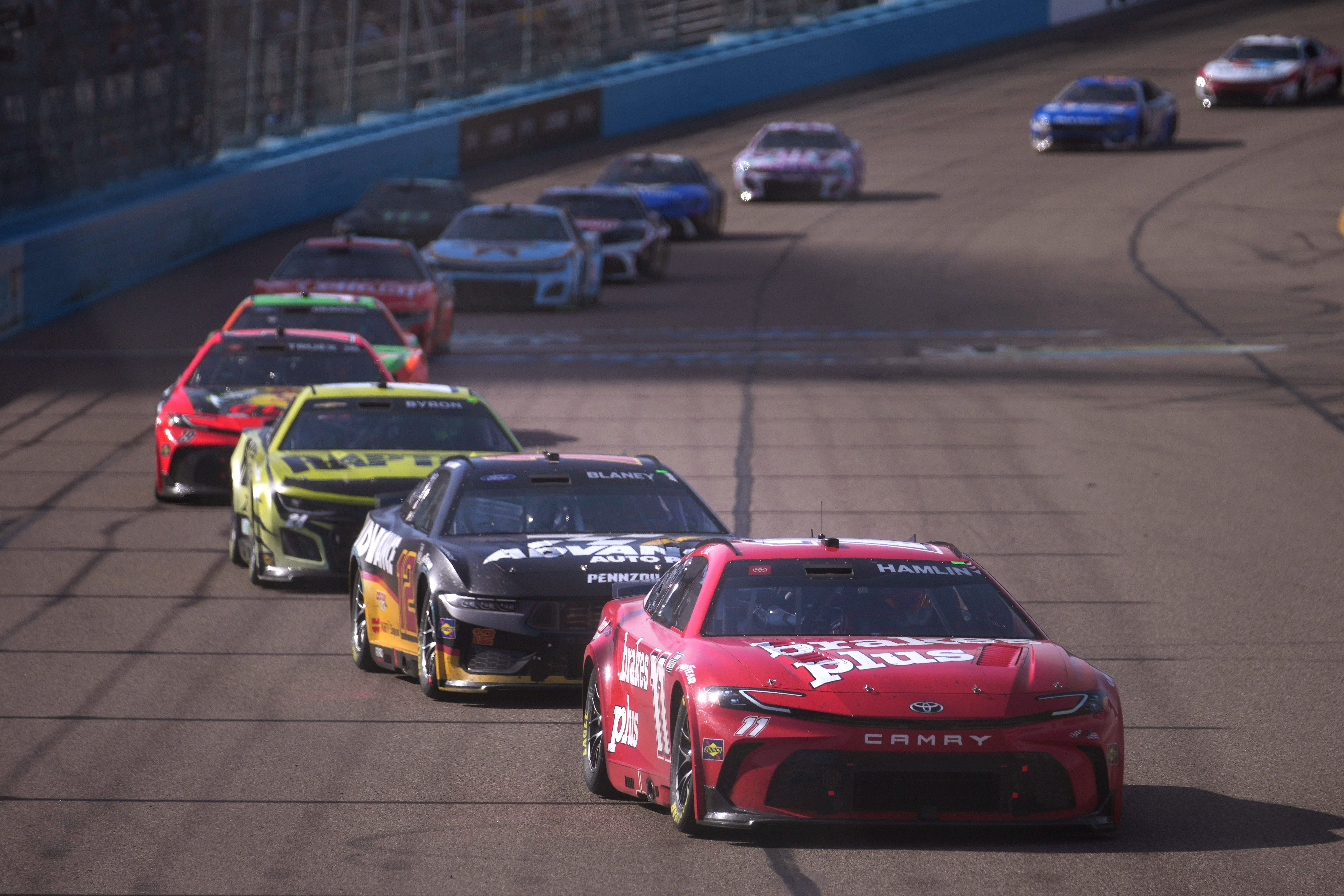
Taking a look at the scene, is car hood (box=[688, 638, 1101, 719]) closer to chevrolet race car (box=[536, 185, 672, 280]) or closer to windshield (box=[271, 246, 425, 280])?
windshield (box=[271, 246, 425, 280])

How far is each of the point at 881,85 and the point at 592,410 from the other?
33.6 meters

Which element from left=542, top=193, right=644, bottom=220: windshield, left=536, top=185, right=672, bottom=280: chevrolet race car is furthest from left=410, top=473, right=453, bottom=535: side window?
left=542, top=193, right=644, bottom=220: windshield

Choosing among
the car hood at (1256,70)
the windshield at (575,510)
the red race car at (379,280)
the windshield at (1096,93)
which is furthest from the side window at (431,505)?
the car hood at (1256,70)

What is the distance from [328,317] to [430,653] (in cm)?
1021

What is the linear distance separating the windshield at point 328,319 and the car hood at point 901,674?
1235cm

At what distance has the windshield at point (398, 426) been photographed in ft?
43.9

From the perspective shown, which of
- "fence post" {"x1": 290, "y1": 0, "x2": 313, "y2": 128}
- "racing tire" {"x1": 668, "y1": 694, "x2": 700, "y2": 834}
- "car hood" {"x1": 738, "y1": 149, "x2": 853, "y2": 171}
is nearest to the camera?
"racing tire" {"x1": 668, "y1": 694, "x2": 700, "y2": 834}

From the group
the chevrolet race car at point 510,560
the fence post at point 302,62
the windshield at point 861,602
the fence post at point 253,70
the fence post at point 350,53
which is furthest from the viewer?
the fence post at point 350,53

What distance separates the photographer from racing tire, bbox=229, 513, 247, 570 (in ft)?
42.9

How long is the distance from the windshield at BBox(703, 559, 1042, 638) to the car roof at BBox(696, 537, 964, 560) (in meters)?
0.03

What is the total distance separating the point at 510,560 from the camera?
30.9 ft

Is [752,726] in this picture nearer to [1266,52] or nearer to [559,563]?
[559,563]

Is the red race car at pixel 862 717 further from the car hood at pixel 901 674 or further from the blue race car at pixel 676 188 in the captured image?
the blue race car at pixel 676 188

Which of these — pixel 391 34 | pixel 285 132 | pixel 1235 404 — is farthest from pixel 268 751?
pixel 391 34
